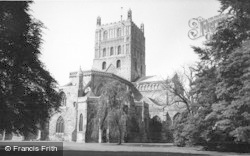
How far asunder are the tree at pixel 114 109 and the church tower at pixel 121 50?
30.7 meters

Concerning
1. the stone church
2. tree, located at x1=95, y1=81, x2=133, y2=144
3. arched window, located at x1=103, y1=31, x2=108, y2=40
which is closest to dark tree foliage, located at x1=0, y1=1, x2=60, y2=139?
tree, located at x1=95, y1=81, x2=133, y2=144

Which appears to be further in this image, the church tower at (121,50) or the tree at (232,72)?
the church tower at (121,50)

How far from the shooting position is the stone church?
4491 cm

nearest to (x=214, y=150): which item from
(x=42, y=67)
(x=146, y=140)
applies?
(x=42, y=67)

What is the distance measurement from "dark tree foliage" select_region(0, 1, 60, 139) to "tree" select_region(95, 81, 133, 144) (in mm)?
14616

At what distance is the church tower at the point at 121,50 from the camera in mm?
67438

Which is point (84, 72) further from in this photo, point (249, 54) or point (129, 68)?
point (249, 54)

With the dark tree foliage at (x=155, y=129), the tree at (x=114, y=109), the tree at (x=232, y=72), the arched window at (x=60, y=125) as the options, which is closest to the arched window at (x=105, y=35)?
the dark tree foliage at (x=155, y=129)

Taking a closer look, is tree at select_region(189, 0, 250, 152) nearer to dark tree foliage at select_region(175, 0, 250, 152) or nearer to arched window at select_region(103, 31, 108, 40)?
dark tree foliage at select_region(175, 0, 250, 152)

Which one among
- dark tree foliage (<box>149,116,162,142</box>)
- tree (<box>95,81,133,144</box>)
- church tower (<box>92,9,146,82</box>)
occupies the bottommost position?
dark tree foliage (<box>149,116,162,142</box>)

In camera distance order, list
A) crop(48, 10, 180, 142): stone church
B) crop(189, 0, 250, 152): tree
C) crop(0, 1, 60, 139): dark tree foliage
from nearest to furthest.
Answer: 1. crop(0, 1, 60, 139): dark tree foliage
2. crop(189, 0, 250, 152): tree
3. crop(48, 10, 180, 142): stone church

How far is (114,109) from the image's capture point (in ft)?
112

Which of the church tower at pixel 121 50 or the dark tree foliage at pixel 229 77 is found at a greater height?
the church tower at pixel 121 50

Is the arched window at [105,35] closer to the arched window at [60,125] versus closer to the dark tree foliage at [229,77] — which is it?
the arched window at [60,125]
